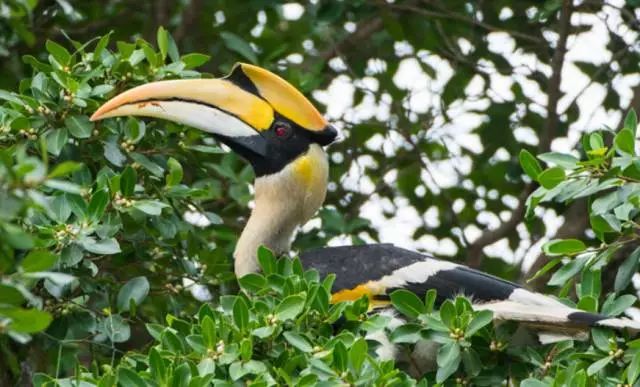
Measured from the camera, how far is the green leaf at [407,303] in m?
3.65

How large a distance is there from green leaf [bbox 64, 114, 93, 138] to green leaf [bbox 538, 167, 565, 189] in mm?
1211

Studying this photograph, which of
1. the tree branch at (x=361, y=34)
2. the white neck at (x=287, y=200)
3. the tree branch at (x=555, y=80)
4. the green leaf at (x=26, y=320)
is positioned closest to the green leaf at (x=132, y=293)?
the white neck at (x=287, y=200)

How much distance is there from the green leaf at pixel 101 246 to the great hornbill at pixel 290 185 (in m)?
0.44

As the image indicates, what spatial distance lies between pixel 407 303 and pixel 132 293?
0.81m

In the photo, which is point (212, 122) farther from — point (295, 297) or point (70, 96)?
point (295, 297)

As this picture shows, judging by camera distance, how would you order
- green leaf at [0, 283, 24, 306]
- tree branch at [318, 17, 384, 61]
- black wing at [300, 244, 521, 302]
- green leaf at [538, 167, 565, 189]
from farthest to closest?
tree branch at [318, 17, 384, 61] < black wing at [300, 244, 521, 302] < green leaf at [538, 167, 565, 189] < green leaf at [0, 283, 24, 306]

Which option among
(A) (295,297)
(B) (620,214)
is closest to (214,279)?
(A) (295,297)

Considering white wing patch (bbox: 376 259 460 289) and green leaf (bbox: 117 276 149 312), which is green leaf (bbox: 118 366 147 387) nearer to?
green leaf (bbox: 117 276 149 312)

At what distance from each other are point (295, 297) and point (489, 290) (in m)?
0.83

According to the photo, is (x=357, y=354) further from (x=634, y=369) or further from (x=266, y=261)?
(x=634, y=369)

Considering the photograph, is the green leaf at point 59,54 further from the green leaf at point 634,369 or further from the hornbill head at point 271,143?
the green leaf at point 634,369

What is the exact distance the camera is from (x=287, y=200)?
4.77 metres

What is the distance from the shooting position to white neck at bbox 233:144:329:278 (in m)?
4.74

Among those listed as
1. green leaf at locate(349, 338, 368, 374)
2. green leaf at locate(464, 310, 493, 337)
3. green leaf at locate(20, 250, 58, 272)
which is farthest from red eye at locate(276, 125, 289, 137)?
green leaf at locate(20, 250, 58, 272)
